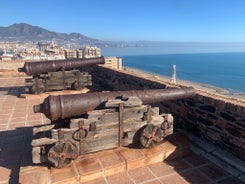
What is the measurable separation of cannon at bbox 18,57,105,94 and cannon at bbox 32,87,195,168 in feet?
13.5

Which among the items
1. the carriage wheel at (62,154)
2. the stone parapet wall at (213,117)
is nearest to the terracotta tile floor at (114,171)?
the carriage wheel at (62,154)

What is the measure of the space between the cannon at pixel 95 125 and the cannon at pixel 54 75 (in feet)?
13.5

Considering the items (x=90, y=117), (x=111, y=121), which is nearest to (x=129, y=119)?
(x=111, y=121)

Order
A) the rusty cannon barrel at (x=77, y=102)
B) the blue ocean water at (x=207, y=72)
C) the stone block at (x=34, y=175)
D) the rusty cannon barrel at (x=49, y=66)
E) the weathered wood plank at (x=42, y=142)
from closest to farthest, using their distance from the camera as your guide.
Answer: the stone block at (x=34, y=175) < the weathered wood plank at (x=42, y=142) < the rusty cannon barrel at (x=77, y=102) < the rusty cannon barrel at (x=49, y=66) < the blue ocean water at (x=207, y=72)

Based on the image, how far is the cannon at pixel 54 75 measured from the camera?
700cm

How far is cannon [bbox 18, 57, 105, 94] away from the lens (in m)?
7.00

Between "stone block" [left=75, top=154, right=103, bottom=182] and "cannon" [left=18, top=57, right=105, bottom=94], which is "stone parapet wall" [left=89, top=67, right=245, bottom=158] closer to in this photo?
"stone block" [left=75, top=154, right=103, bottom=182]

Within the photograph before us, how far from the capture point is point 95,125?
312 centimetres

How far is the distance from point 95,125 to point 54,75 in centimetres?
460

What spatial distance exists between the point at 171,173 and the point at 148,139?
0.56 m

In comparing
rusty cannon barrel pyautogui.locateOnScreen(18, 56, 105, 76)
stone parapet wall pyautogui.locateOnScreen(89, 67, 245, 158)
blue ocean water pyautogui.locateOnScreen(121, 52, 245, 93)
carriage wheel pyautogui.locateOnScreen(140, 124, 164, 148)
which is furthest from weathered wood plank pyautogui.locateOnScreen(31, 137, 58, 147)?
blue ocean water pyautogui.locateOnScreen(121, 52, 245, 93)

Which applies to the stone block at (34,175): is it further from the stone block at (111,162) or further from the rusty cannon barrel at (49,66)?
the rusty cannon barrel at (49,66)

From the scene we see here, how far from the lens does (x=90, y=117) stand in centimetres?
309

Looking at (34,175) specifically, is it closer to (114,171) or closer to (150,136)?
(114,171)
